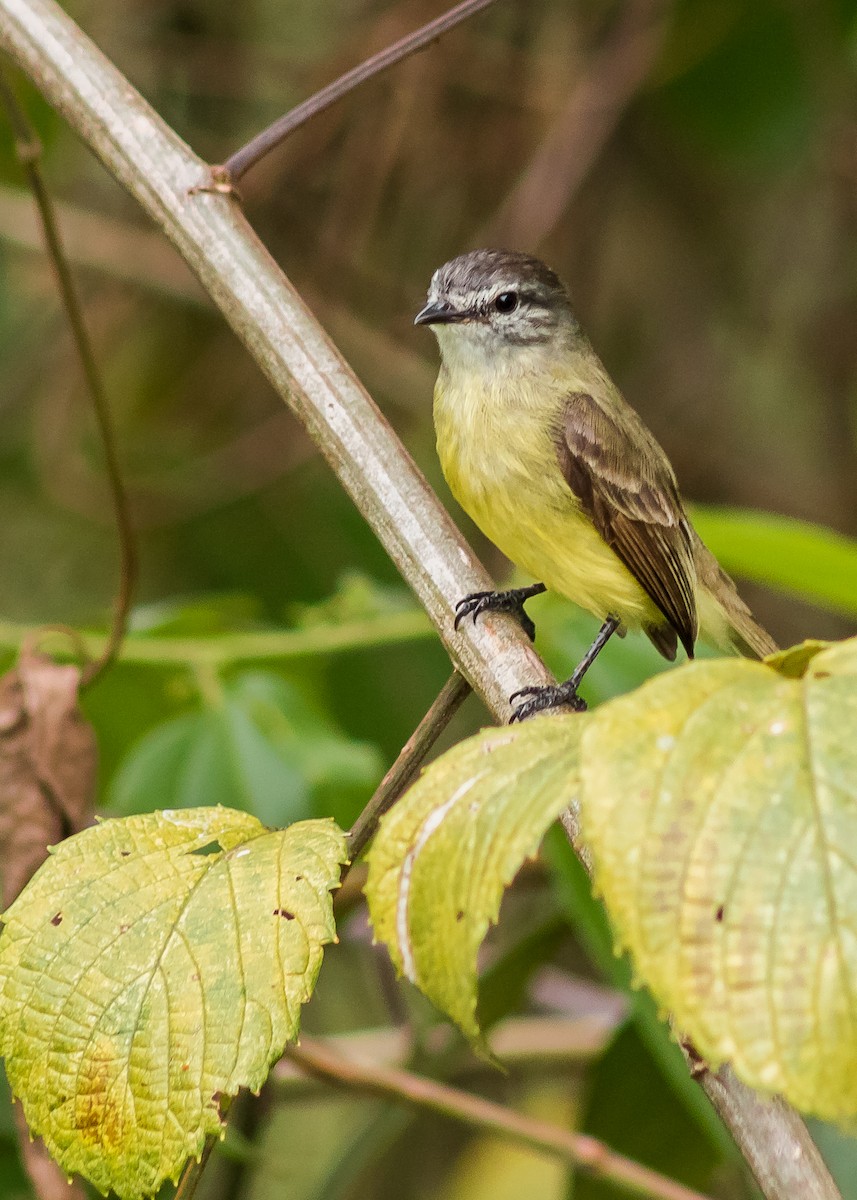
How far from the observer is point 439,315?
2.90 meters

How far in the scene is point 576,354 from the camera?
3143mm

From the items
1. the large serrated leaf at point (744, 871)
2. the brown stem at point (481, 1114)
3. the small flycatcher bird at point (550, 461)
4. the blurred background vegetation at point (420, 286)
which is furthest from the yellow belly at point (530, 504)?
the large serrated leaf at point (744, 871)

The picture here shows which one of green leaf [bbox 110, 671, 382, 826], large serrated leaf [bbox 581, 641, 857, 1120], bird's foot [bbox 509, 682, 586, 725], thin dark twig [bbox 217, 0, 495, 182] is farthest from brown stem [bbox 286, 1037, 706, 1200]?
large serrated leaf [bbox 581, 641, 857, 1120]

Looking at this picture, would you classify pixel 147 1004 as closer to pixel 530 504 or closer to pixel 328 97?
pixel 328 97

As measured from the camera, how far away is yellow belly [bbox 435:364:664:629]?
2.70m

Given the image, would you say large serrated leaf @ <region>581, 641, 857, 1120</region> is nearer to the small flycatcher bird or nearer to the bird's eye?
the small flycatcher bird

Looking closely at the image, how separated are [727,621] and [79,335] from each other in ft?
5.70

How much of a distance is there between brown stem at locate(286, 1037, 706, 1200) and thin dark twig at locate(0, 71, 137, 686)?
2.54 ft

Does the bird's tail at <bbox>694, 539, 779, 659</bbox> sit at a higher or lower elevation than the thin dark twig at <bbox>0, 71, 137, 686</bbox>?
lower

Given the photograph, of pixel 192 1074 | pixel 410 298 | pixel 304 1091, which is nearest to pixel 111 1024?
pixel 192 1074

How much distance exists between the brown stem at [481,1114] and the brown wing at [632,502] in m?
0.97

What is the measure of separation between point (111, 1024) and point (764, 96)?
416 centimetres

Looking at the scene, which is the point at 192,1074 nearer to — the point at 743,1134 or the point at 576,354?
the point at 743,1134

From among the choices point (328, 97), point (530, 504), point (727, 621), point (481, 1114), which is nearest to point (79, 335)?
point (328, 97)
